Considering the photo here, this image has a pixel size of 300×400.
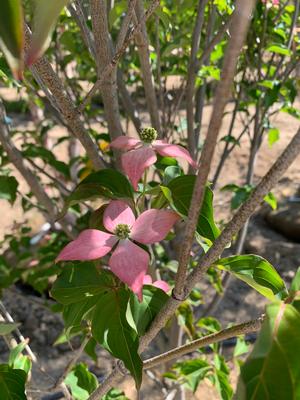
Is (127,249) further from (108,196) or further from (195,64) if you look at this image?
(195,64)

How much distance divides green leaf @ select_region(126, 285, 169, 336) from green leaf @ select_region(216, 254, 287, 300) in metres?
0.16

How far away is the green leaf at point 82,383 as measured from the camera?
1.15 m

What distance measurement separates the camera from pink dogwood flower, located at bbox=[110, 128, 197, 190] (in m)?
0.73

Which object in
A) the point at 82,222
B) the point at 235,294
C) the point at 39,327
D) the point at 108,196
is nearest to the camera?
the point at 108,196

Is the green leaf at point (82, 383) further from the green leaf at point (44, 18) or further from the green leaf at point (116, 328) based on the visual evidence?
the green leaf at point (44, 18)

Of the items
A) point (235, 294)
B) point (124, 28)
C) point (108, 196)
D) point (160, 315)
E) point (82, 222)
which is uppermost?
point (124, 28)

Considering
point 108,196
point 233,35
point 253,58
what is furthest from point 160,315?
point 253,58

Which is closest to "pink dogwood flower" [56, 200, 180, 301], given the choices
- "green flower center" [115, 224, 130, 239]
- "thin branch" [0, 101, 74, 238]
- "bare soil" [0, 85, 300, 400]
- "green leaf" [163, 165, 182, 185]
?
"green flower center" [115, 224, 130, 239]

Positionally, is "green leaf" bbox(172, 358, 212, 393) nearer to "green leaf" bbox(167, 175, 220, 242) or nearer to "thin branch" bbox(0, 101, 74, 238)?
"thin branch" bbox(0, 101, 74, 238)

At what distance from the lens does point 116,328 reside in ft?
2.38

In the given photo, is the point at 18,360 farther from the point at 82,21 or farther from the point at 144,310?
the point at 82,21

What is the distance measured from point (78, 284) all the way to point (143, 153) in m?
0.22

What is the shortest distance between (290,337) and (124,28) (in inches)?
24.0

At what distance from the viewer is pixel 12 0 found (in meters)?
0.30
